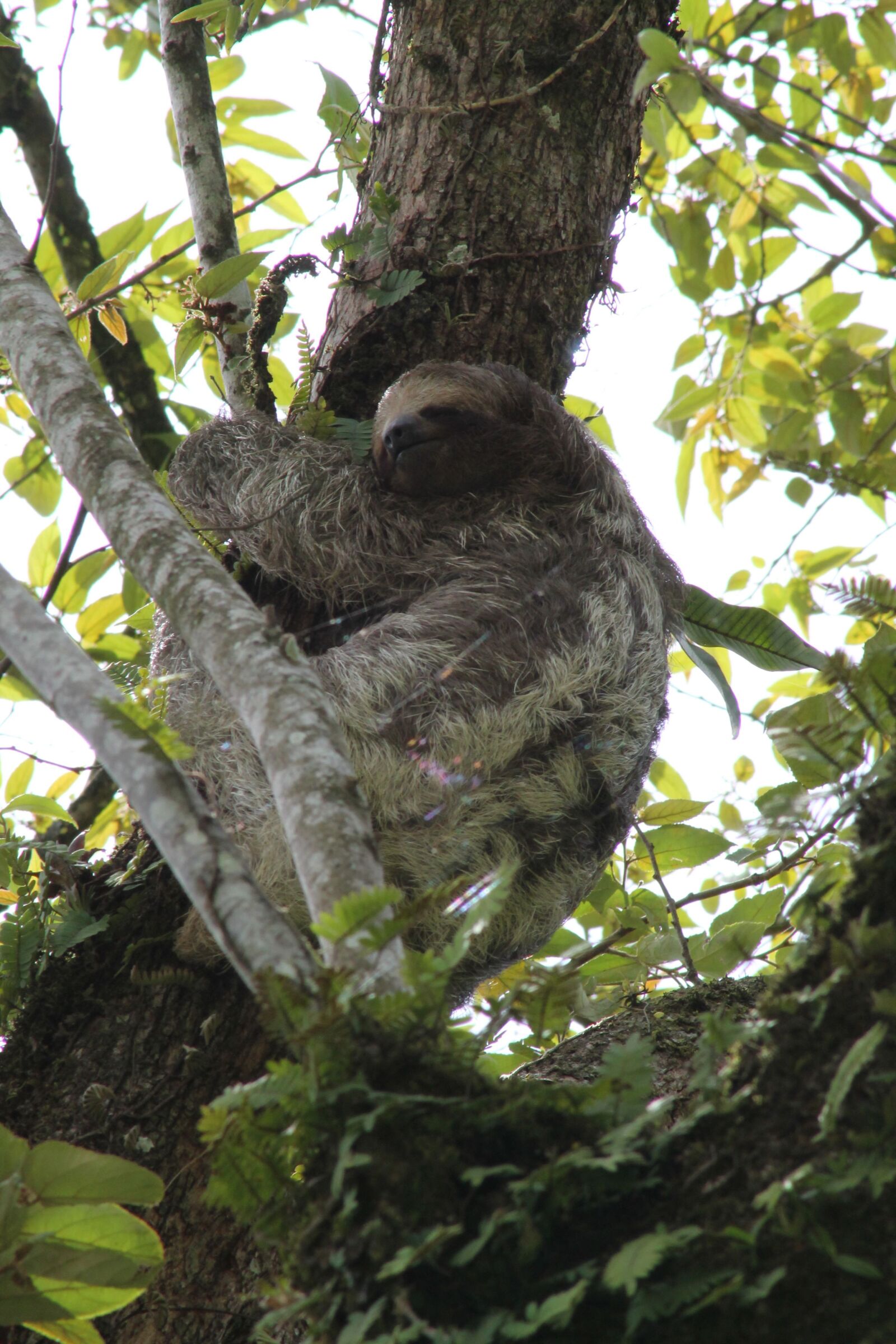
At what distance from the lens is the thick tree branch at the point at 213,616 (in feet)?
7.07

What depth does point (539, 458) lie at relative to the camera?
4879 mm

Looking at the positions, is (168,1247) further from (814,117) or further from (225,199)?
(814,117)

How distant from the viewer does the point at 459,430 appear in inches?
179

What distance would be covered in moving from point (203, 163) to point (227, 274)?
1.13 m

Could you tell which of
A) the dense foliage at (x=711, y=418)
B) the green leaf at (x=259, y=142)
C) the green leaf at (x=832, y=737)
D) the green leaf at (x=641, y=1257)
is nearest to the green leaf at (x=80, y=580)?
the dense foliage at (x=711, y=418)

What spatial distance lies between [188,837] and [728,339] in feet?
21.2

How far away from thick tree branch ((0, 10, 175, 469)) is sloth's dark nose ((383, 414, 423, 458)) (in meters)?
2.71

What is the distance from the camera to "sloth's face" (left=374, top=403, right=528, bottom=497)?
14.8 feet

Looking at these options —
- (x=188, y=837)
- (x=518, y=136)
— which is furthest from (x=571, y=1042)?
(x=518, y=136)

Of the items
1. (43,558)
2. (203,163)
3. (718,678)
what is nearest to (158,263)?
(203,163)

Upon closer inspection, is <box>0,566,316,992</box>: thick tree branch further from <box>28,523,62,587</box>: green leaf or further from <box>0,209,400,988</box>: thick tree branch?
<box>28,523,62,587</box>: green leaf

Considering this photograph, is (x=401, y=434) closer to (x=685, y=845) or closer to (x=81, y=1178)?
(x=685, y=845)

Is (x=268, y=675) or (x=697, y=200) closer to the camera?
(x=268, y=675)

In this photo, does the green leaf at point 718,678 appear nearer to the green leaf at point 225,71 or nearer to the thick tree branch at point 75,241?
the thick tree branch at point 75,241
